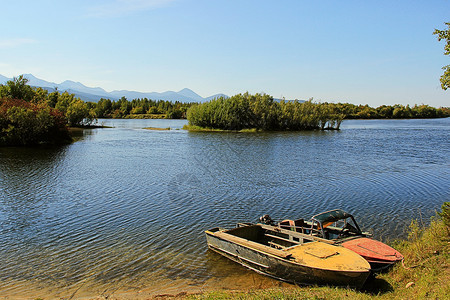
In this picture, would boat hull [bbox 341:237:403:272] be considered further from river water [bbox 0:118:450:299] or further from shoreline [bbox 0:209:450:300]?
river water [bbox 0:118:450:299]

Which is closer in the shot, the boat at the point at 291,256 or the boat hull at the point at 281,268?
the boat hull at the point at 281,268

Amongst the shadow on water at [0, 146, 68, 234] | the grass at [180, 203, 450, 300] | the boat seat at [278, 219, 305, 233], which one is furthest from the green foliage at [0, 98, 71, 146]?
the grass at [180, 203, 450, 300]

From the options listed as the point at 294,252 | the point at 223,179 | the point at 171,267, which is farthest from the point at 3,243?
the point at 223,179

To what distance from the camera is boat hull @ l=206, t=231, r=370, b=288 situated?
11.1m

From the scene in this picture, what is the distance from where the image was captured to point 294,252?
42.1ft

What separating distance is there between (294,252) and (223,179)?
19.3m

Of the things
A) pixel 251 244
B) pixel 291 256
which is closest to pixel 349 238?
pixel 291 256

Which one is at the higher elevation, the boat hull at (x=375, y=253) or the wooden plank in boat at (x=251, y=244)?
the boat hull at (x=375, y=253)

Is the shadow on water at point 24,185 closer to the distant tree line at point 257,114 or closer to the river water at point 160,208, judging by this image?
the river water at point 160,208

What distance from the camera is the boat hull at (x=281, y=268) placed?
36.4 ft

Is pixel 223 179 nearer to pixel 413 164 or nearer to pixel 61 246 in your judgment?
pixel 61 246

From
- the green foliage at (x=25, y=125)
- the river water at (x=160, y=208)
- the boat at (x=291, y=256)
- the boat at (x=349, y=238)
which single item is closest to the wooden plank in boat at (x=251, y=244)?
the boat at (x=291, y=256)

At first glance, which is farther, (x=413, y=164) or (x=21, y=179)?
(x=413, y=164)

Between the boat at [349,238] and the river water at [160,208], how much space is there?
325cm
